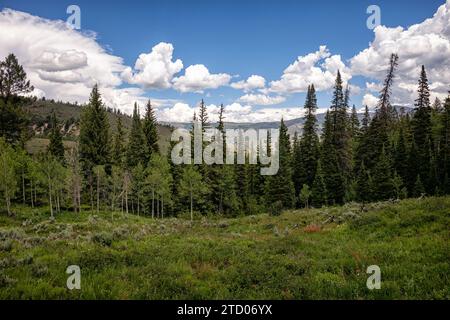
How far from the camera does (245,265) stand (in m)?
11.6

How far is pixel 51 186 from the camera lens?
45.2 metres

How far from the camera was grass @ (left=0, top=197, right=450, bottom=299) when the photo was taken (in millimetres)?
8711

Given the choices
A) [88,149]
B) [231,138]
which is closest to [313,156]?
[231,138]

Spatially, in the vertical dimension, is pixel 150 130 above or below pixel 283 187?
above

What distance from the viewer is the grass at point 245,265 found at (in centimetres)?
871

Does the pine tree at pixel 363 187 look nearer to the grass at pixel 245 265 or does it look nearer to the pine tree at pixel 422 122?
the pine tree at pixel 422 122

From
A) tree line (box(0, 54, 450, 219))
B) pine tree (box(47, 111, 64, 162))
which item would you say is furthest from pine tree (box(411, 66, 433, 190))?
pine tree (box(47, 111, 64, 162))

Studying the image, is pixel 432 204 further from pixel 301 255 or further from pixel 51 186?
pixel 51 186

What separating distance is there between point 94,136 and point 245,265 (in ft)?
161

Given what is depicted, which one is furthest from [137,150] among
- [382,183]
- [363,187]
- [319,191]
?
[382,183]

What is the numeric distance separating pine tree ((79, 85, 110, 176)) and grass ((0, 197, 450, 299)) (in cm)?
3846

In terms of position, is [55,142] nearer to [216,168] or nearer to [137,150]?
[137,150]
